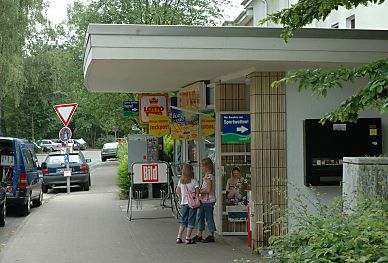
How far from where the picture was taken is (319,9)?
7105 millimetres

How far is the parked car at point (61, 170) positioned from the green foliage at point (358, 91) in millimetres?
17246

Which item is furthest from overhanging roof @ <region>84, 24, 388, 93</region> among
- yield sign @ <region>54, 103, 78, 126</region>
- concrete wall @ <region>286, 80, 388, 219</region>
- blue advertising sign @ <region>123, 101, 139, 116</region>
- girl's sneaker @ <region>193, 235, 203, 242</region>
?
yield sign @ <region>54, 103, 78, 126</region>

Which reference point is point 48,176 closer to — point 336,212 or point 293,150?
point 293,150

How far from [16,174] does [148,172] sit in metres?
3.36

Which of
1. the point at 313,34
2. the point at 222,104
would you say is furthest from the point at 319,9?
the point at 222,104

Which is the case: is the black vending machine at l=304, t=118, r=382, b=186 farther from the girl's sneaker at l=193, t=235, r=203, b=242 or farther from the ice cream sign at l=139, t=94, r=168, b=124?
the ice cream sign at l=139, t=94, r=168, b=124

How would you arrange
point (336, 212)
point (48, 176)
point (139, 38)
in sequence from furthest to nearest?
point (48, 176) < point (139, 38) < point (336, 212)

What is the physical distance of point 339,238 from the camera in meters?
4.38

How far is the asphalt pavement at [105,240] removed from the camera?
10.0 metres

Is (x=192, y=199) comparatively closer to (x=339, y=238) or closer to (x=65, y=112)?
(x=339, y=238)

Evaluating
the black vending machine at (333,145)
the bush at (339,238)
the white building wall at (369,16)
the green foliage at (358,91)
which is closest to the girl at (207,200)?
the black vending machine at (333,145)

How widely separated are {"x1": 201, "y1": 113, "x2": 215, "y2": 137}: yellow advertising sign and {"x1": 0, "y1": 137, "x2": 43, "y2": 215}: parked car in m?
5.01

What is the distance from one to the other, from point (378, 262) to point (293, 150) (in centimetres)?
646

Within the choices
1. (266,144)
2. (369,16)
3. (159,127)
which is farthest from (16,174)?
(369,16)
